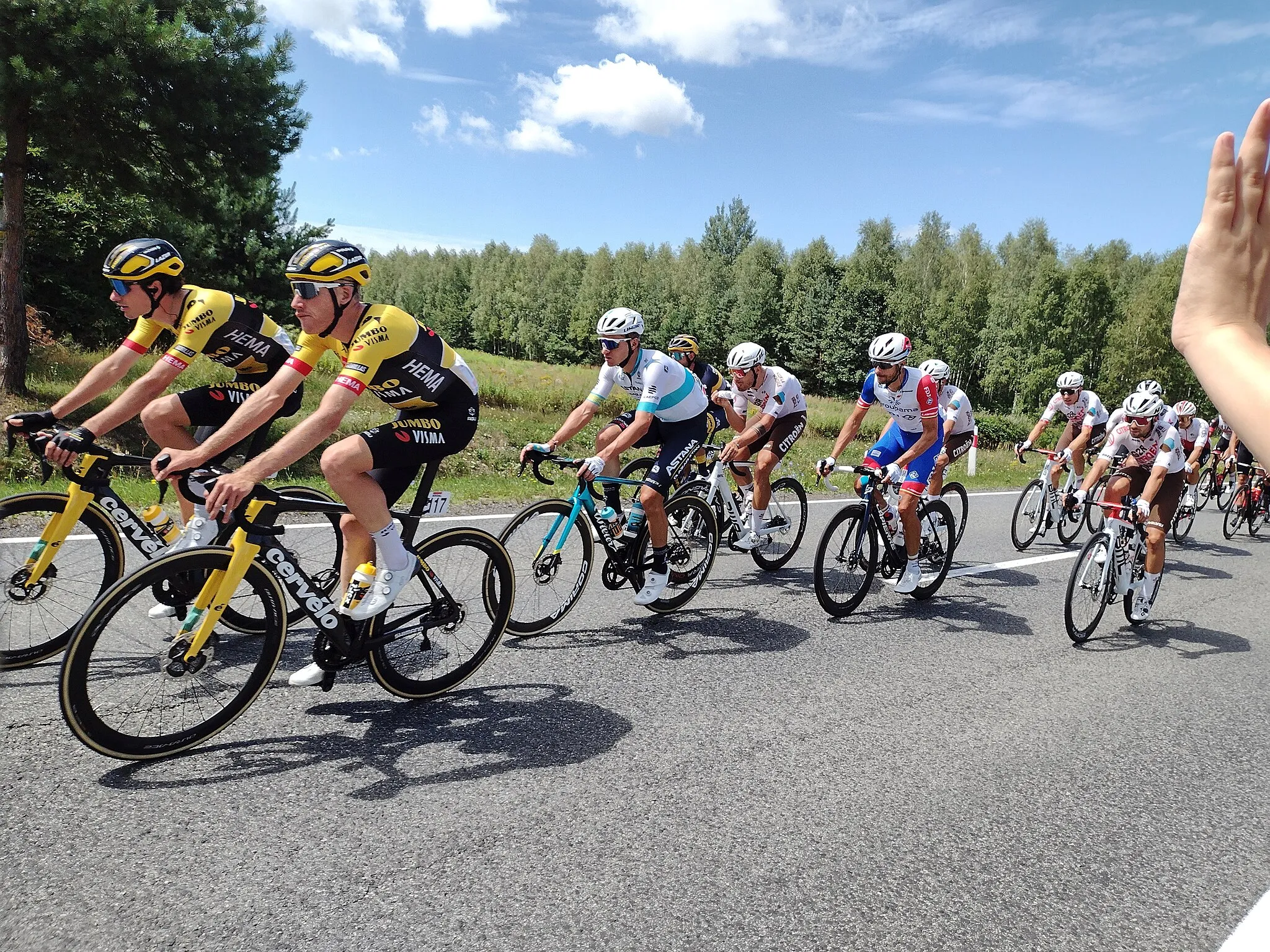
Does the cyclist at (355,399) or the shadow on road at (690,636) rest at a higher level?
the cyclist at (355,399)

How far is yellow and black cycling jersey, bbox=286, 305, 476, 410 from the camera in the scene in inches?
147

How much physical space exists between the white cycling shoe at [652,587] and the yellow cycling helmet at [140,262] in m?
3.69

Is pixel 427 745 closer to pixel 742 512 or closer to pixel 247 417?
pixel 247 417

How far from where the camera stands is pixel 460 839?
3018mm

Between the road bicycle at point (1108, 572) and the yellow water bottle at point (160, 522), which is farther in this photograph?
the road bicycle at point (1108, 572)

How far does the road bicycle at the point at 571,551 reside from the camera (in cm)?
546

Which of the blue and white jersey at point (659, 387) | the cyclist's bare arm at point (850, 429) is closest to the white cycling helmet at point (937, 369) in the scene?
the cyclist's bare arm at point (850, 429)

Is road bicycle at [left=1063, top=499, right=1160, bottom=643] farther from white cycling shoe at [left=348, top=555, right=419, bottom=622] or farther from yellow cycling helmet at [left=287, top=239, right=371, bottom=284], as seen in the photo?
yellow cycling helmet at [left=287, top=239, right=371, bottom=284]

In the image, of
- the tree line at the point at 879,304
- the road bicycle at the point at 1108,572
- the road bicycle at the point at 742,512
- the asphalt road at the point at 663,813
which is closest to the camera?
the asphalt road at the point at 663,813

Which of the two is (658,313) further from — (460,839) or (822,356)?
(460,839)

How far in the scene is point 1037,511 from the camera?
34.6 feet

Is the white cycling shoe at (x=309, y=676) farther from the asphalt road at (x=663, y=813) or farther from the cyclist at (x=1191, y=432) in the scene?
the cyclist at (x=1191, y=432)

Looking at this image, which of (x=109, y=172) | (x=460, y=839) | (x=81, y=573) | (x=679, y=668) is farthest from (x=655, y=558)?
(x=109, y=172)

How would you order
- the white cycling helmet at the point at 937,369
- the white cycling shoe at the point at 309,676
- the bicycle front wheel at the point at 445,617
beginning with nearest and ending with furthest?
the white cycling shoe at the point at 309,676 → the bicycle front wheel at the point at 445,617 → the white cycling helmet at the point at 937,369
